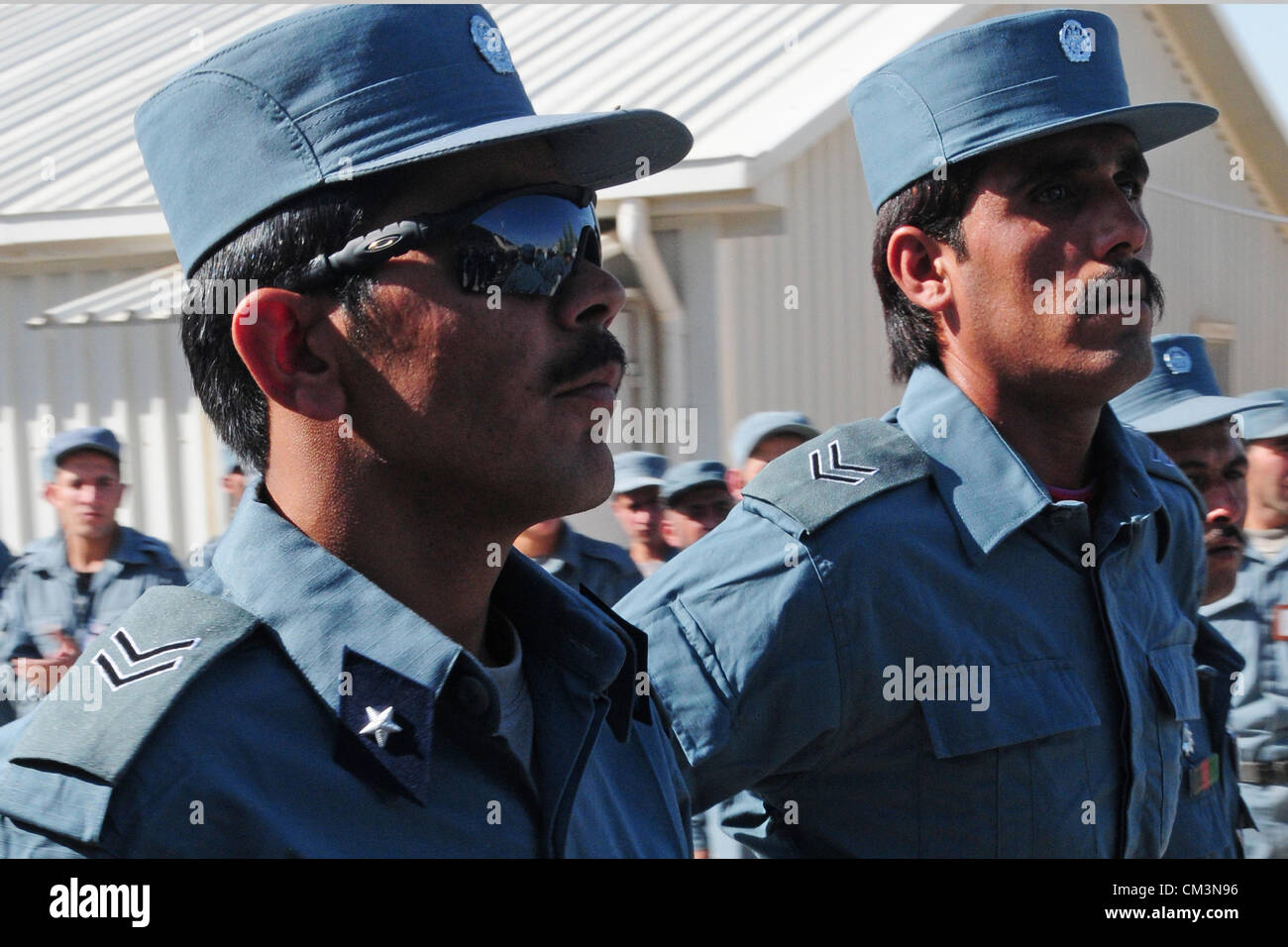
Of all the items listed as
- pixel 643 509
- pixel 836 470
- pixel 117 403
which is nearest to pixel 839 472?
pixel 836 470

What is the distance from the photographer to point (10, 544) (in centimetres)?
780

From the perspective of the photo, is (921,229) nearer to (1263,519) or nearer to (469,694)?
(469,694)

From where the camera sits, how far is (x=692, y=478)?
4.83 m

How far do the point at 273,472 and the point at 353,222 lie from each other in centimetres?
28

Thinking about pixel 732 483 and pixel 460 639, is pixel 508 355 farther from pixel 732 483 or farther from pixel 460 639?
pixel 732 483

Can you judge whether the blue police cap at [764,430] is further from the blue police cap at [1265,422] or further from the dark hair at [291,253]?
the dark hair at [291,253]

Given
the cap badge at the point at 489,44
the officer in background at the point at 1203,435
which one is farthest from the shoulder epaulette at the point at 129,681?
the officer in background at the point at 1203,435

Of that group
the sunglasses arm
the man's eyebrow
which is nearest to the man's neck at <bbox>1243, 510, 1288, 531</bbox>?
the man's eyebrow

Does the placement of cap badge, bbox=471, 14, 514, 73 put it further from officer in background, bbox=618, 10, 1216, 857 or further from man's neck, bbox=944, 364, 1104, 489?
man's neck, bbox=944, 364, 1104, 489

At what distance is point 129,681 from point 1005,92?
63.9 inches

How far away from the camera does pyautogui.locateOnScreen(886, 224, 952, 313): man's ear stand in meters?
2.30

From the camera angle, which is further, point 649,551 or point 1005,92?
point 649,551
